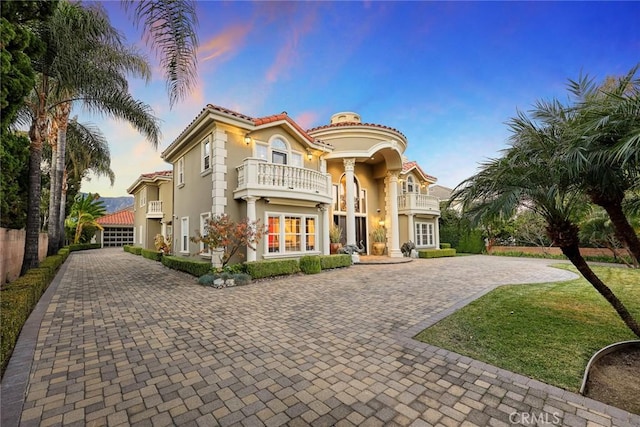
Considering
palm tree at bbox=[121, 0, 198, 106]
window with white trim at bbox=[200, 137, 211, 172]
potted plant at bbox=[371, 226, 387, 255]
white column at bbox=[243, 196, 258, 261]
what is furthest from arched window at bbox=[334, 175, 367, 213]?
palm tree at bbox=[121, 0, 198, 106]

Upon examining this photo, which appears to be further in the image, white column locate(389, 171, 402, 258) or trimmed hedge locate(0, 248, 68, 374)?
white column locate(389, 171, 402, 258)

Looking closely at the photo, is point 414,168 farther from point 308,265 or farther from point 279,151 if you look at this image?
point 308,265

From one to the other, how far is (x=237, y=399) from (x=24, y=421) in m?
1.89

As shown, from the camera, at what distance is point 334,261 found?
12500 millimetres

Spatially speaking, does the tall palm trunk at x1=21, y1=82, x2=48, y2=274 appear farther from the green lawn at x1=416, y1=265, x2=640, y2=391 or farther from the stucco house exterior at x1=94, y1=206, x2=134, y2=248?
the stucco house exterior at x1=94, y1=206, x2=134, y2=248

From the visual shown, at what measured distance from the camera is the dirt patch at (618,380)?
9.36 feet

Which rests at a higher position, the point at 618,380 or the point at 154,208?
the point at 154,208

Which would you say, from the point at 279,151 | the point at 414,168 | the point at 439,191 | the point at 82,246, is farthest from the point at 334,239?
the point at 439,191

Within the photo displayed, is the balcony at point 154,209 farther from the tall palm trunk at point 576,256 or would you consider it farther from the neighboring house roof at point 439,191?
the neighboring house roof at point 439,191

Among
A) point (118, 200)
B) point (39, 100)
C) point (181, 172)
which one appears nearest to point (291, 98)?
point (181, 172)

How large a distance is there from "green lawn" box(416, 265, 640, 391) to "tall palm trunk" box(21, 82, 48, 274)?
1195 cm

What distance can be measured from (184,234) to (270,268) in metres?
6.92

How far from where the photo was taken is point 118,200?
13925 cm

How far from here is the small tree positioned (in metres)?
9.44
